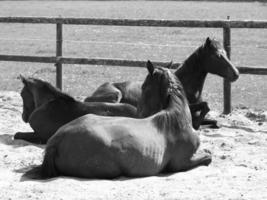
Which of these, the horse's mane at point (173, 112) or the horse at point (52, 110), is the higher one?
the horse's mane at point (173, 112)

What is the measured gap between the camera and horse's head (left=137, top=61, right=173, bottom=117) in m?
7.53

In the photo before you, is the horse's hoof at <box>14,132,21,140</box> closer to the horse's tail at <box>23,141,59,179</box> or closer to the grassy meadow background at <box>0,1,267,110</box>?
the horse's tail at <box>23,141,59,179</box>

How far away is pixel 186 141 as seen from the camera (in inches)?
284

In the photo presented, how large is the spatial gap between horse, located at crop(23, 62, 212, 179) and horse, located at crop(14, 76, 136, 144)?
123 centimetres

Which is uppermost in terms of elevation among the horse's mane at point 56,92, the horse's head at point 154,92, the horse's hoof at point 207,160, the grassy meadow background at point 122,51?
the horse's head at point 154,92

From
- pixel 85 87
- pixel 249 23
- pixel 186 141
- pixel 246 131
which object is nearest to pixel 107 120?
pixel 186 141

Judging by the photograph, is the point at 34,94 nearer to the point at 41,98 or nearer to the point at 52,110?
the point at 41,98

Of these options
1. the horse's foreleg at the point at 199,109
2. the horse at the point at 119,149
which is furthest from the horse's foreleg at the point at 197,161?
the horse's foreleg at the point at 199,109

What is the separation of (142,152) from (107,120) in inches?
19.7

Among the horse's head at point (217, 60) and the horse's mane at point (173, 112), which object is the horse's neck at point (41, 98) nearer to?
the horse's mane at point (173, 112)

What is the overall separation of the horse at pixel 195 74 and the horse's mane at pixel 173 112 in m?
2.22

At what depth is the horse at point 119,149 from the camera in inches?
257

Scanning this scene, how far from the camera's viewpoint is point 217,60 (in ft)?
32.2

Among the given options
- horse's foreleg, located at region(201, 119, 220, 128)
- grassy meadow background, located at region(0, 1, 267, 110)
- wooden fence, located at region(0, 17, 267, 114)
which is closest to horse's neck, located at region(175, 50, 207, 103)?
horse's foreleg, located at region(201, 119, 220, 128)
